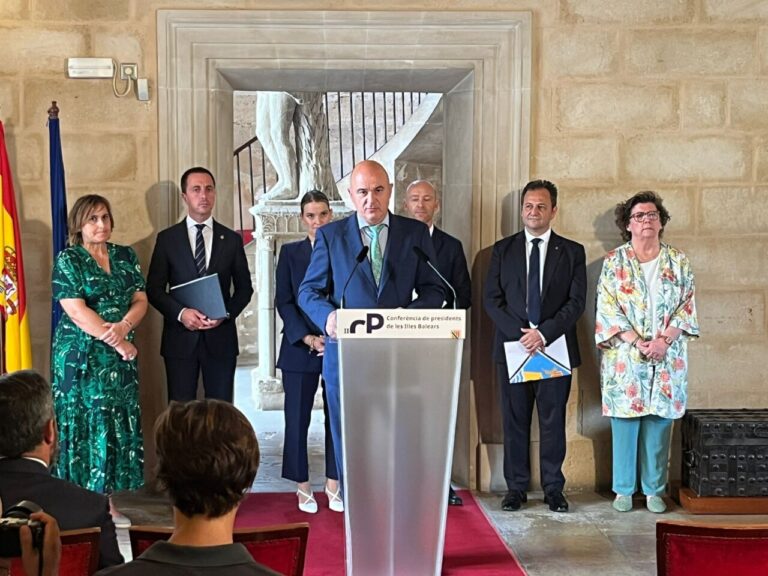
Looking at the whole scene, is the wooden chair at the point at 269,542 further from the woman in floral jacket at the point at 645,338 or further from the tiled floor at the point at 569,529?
the woman in floral jacket at the point at 645,338

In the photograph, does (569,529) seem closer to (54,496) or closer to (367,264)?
(367,264)

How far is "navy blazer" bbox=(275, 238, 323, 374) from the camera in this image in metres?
4.88

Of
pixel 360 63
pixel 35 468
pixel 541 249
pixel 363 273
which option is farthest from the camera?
pixel 360 63

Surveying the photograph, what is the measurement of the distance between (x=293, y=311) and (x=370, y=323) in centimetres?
168

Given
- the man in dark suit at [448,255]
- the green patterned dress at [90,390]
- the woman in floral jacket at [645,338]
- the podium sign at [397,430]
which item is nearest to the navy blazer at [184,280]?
the green patterned dress at [90,390]

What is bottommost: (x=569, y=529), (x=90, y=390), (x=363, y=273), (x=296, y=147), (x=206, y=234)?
(x=569, y=529)

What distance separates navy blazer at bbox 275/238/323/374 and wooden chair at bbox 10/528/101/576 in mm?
2855

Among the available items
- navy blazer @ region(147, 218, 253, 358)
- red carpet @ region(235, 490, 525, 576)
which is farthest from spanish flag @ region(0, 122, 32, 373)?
red carpet @ region(235, 490, 525, 576)

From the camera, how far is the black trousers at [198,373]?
4.92m

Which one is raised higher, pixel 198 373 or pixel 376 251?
pixel 376 251

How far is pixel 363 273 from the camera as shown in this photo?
12.7ft

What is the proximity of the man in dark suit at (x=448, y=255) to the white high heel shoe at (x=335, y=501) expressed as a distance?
1.76ft

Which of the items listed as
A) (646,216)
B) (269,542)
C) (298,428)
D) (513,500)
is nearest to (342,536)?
(298,428)

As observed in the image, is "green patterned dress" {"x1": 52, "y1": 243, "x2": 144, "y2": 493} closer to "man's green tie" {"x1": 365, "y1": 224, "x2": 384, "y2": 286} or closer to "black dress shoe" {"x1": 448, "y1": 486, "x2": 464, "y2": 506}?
"man's green tie" {"x1": 365, "y1": 224, "x2": 384, "y2": 286}
